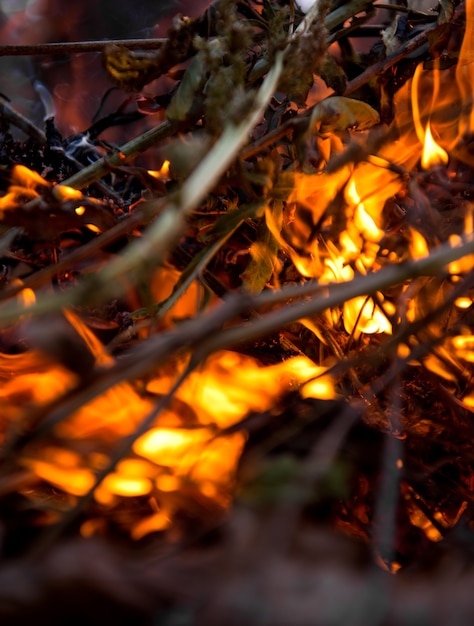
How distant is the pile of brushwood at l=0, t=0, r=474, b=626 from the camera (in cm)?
25

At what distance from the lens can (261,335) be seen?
1.35 ft

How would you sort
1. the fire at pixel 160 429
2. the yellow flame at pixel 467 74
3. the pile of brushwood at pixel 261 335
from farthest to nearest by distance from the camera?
the yellow flame at pixel 467 74, the fire at pixel 160 429, the pile of brushwood at pixel 261 335

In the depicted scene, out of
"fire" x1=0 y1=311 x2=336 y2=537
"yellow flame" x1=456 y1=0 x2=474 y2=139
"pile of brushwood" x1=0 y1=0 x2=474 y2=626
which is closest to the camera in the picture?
"pile of brushwood" x1=0 y1=0 x2=474 y2=626

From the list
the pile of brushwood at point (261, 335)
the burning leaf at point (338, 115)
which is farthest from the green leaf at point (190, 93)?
the burning leaf at point (338, 115)

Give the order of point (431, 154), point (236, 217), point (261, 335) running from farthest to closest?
point (431, 154) < point (236, 217) < point (261, 335)

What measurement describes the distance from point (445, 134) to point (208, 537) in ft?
1.65

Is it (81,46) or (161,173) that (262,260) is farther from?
(81,46)

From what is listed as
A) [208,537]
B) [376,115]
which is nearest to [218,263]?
[376,115]

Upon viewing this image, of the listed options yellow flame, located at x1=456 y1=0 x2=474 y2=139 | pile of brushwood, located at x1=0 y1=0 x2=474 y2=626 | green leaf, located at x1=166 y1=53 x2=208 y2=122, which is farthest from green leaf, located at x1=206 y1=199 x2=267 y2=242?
yellow flame, located at x1=456 y1=0 x2=474 y2=139

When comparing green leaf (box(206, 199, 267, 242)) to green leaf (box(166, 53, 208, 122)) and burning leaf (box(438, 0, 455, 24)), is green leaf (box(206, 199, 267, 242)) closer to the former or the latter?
green leaf (box(166, 53, 208, 122))

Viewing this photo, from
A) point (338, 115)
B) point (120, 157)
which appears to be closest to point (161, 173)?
point (120, 157)

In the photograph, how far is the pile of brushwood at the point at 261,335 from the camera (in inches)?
9.9

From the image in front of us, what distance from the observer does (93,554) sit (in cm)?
25

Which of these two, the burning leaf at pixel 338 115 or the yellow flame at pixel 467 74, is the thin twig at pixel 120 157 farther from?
the yellow flame at pixel 467 74
